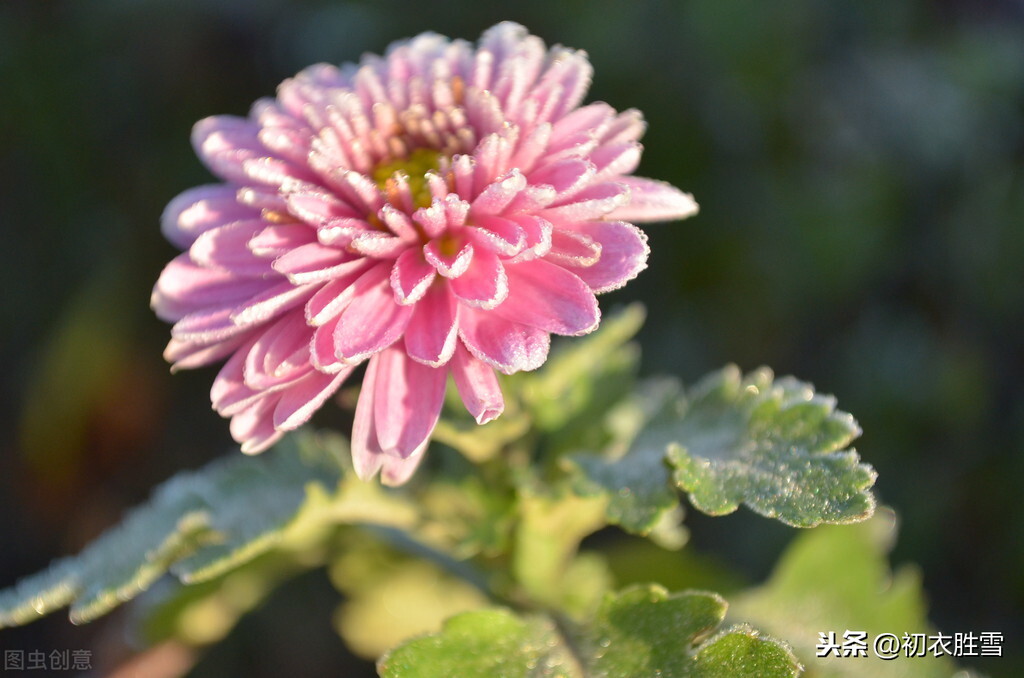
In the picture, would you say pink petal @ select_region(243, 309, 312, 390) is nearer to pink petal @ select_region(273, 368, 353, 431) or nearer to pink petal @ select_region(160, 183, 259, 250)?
pink petal @ select_region(273, 368, 353, 431)

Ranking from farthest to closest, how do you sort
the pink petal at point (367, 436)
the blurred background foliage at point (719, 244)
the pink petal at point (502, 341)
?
the blurred background foliage at point (719, 244), the pink petal at point (367, 436), the pink petal at point (502, 341)

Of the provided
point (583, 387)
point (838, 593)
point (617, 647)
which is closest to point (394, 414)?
point (617, 647)

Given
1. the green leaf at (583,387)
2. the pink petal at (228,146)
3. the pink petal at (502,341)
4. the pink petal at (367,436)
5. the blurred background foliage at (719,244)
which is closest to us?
the pink petal at (502,341)

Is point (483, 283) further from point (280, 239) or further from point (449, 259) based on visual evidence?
point (280, 239)

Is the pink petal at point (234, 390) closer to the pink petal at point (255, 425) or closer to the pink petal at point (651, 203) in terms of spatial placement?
the pink petal at point (255, 425)

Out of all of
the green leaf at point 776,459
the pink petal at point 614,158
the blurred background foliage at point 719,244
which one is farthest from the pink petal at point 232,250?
the blurred background foliage at point 719,244

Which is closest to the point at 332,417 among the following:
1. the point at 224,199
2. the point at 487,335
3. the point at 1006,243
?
the point at 224,199
